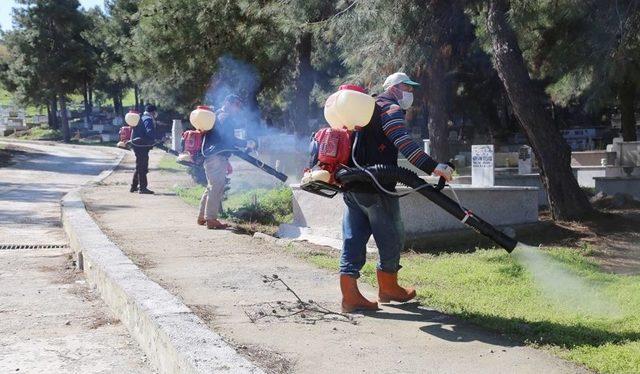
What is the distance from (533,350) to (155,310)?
232 cm

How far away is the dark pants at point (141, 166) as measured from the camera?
14.5 meters

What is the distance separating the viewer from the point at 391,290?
543 cm

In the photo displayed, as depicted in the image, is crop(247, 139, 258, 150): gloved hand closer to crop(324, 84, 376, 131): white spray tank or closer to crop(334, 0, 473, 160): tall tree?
crop(334, 0, 473, 160): tall tree

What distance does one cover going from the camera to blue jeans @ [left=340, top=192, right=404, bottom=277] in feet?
17.0

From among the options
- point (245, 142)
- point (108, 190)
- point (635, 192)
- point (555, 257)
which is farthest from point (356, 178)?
point (635, 192)

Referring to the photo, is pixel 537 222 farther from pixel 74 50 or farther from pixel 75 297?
pixel 74 50

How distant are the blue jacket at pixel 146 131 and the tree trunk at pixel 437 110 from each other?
5.46 m

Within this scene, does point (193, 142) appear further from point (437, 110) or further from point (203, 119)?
point (437, 110)

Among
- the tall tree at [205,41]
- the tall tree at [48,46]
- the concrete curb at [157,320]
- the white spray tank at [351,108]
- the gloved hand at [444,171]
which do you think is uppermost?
the tall tree at [48,46]

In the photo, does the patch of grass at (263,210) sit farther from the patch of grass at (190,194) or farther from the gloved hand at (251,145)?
the gloved hand at (251,145)

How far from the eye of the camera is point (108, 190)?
52.5ft

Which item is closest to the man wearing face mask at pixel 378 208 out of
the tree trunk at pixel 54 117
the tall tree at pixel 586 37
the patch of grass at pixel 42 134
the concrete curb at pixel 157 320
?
the concrete curb at pixel 157 320

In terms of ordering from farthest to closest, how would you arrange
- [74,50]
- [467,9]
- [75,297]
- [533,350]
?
[74,50] → [467,9] → [75,297] → [533,350]

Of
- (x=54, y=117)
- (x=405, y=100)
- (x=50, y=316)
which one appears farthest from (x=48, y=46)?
(x=405, y=100)
